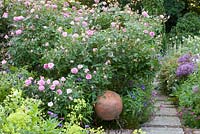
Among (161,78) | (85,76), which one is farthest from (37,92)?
(161,78)

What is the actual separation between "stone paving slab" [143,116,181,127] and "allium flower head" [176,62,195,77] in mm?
801

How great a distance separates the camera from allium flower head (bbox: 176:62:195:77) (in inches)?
199

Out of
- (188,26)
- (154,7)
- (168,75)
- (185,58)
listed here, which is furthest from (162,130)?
(188,26)

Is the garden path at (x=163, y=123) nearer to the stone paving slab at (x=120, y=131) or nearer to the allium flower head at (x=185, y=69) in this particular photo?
the stone paving slab at (x=120, y=131)

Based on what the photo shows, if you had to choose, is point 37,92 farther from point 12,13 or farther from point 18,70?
point 12,13

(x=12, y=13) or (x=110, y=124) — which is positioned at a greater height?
(x=12, y=13)

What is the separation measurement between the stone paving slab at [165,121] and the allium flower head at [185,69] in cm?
80

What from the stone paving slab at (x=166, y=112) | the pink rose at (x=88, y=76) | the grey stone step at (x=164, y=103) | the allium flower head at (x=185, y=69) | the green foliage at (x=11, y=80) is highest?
the pink rose at (x=88, y=76)

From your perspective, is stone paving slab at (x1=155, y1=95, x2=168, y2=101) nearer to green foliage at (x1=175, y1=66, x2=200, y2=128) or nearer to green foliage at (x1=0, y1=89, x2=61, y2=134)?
green foliage at (x1=175, y1=66, x2=200, y2=128)

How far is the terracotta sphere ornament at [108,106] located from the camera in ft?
13.0

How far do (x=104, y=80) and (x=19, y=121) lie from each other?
233cm

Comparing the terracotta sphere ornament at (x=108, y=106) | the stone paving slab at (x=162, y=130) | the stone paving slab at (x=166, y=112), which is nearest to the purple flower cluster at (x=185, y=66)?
Answer: the stone paving slab at (x=166, y=112)

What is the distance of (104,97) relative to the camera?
4.00 meters

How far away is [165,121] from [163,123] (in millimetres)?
82
